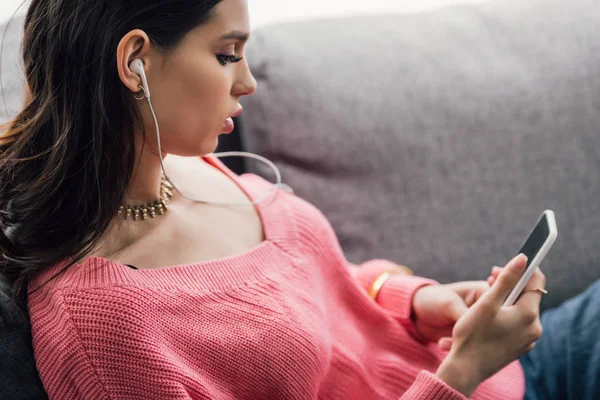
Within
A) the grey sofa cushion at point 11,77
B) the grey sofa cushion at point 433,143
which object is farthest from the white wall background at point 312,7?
the grey sofa cushion at point 11,77

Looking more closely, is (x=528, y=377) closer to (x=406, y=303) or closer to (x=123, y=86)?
(x=406, y=303)

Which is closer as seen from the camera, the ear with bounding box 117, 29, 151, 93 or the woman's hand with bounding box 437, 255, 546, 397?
the ear with bounding box 117, 29, 151, 93

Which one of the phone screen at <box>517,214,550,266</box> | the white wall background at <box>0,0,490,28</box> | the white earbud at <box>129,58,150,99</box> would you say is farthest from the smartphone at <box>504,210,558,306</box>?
the white wall background at <box>0,0,490,28</box>

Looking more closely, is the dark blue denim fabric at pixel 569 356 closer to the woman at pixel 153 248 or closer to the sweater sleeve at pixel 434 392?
the woman at pixel 153 248

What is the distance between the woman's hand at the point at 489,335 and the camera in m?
0.91

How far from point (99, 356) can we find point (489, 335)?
1.65 ft

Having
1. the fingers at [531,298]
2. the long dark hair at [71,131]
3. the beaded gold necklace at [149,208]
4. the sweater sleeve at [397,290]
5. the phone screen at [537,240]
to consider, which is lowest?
the sweater sleeve at [397,290]

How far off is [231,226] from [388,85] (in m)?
0.46

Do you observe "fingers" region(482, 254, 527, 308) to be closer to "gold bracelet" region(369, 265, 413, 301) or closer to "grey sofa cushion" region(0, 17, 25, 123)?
"gold bracelet" region(369, 265, 413, 301)

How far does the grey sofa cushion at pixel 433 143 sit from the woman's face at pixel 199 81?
1.35 ft

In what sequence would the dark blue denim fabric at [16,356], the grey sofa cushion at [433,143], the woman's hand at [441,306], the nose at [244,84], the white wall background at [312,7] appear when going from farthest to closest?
the white wall background at [312,7] < the grey sofa cushion at [433,143] < the woman's hand at [441,306] < the nose at [244,84] < the dark blue denim fabric at [16,356]

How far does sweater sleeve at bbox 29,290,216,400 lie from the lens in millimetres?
763

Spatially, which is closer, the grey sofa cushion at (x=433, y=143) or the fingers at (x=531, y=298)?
the fingers at (x=531, y=298)

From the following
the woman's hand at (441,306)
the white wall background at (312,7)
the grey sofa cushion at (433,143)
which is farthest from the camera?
the white wall background at (312,7)
